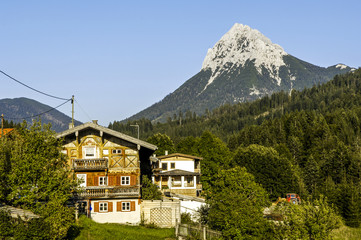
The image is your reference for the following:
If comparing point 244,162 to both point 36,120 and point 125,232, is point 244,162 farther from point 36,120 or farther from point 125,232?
point 36,120

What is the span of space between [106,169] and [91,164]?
1.68 m

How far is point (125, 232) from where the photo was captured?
1702 inches

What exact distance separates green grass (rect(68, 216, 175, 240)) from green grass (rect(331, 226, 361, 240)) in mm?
19206

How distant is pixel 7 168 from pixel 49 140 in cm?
404

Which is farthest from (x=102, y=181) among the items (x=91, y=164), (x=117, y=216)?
(x=117, y=216)

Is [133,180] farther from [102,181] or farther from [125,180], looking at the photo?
[102,181]

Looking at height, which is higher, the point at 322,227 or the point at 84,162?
the point at 84,162

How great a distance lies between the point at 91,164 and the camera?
5091 cm

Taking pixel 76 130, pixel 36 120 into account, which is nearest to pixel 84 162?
pixel 76 130

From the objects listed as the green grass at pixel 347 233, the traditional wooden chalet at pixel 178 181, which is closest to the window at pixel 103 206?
the green grass at pixel 347 233

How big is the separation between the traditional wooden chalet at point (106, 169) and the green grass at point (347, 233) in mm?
22226

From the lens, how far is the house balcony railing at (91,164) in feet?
166

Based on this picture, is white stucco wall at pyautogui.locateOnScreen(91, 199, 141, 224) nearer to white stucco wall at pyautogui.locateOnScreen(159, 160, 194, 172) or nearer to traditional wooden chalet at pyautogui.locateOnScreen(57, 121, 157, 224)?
traditional wooden chalet at pyautogui.locateOnScreen(57, 121, 157, 224)

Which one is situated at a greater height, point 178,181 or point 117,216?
point 178,181
